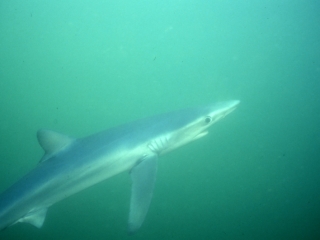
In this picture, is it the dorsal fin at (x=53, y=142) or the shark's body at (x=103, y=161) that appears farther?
the dorsal fin at (x=53, y=142)

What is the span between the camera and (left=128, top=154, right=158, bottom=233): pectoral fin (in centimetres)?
277

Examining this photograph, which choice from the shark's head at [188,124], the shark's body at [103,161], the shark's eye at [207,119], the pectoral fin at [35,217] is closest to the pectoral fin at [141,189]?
the shark's body at [103,161]

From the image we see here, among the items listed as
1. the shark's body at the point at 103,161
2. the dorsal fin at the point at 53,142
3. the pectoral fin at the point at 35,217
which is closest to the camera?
the shark's body at the point at 103,161

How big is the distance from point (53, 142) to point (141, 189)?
134 centimetres

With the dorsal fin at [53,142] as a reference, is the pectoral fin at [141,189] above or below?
below

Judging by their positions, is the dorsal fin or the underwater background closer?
the dorsal fin

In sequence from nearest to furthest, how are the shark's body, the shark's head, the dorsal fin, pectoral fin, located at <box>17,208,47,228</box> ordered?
the shark's body, pectoral fin, located at <box>17,208,47,228</box>, the dorsal fin, the shark's head

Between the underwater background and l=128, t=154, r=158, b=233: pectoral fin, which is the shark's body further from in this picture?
the underwater background

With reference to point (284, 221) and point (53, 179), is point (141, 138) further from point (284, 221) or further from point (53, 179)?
point (284, 221)

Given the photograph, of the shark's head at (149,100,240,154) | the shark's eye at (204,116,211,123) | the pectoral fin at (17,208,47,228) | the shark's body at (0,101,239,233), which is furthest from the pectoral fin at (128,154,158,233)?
the pectoral fin at (17,208,47,228)

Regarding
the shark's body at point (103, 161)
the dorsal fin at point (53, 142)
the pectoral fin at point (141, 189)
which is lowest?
the pectoral fin at point (141, 189)

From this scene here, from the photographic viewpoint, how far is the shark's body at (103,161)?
2674 mm

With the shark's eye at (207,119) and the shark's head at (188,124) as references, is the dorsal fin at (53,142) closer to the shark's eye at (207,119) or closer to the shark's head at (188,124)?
the shark's head at (188,124)

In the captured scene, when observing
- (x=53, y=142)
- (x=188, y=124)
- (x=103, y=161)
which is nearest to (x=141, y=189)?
(x=103, y=161)
